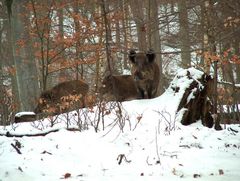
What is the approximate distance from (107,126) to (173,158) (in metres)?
1.88

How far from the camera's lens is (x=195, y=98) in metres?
7.30

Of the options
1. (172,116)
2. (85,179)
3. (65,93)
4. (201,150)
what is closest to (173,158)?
(201,150)

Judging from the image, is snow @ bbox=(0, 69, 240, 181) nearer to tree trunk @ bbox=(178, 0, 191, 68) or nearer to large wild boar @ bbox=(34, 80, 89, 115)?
large wild boar @ bbox=(34, 80, 89, 115)

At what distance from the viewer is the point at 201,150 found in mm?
5152

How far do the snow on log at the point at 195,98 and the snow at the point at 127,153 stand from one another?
39 cm

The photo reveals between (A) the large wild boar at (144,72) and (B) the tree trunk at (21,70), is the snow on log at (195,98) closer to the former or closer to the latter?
(A) the large wild boar at (144,72)

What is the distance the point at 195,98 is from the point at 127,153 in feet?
9.21

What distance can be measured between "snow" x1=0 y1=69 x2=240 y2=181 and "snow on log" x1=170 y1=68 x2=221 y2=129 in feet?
1.27

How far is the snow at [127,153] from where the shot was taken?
3988 millimetres

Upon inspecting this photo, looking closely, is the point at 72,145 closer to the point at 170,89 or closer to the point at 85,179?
the point at 85,179

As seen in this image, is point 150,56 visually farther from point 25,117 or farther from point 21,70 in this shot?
point 21,70

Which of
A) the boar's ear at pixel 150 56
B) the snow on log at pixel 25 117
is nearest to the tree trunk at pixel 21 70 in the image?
the snow on log at pixel 25 117

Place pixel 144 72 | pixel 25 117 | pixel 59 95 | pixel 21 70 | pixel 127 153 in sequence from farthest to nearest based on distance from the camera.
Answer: pixel 21 70, pixel 59 95, pixel 144 72, pixel 25 117, pixel 127 153

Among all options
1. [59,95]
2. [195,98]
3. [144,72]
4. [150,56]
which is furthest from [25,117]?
[195,98]
